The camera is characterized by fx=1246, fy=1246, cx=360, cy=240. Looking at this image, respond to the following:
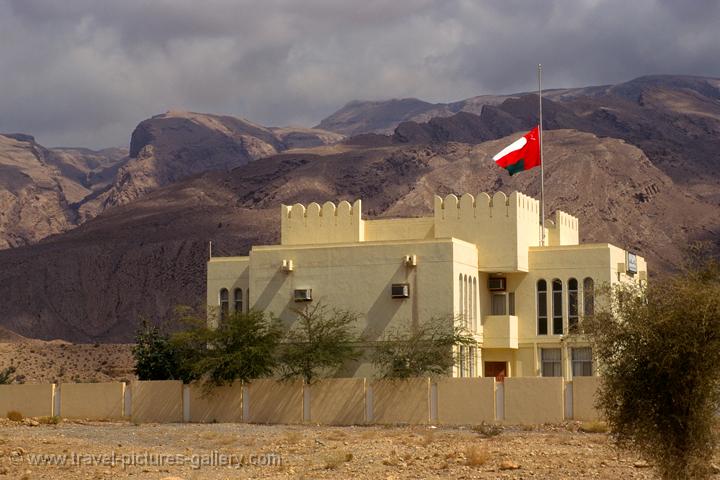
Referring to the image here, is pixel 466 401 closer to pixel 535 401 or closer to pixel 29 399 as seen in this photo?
pixel 535 401

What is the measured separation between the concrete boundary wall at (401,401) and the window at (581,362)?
9121mm

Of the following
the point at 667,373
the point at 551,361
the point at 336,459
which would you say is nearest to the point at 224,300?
the point at 551,361

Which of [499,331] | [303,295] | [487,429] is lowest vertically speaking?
[487,429]

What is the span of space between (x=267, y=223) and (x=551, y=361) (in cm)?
9022

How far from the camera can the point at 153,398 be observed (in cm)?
4453

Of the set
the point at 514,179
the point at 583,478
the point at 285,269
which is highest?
the point at 514,179

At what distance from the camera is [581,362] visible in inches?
1874

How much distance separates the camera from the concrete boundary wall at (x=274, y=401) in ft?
139

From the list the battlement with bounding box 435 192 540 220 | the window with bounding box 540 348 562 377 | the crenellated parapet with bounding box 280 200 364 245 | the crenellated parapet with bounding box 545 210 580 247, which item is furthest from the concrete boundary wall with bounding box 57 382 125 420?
the crenellated parapet with bounding box 545 210 580 247

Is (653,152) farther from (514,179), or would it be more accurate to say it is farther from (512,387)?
(512,387)

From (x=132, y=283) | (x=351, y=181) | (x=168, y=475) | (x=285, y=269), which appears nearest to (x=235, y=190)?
(x=351, y=181)

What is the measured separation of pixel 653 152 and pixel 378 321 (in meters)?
122

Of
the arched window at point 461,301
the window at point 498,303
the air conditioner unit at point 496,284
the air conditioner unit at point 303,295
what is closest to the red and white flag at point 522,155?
the air conditioner unit at point 496,284

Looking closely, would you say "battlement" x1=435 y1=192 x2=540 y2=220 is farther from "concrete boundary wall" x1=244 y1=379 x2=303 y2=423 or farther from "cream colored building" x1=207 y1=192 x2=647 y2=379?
"concrete boundary wall" x1=244 y1=379 x2=303 y2=423
